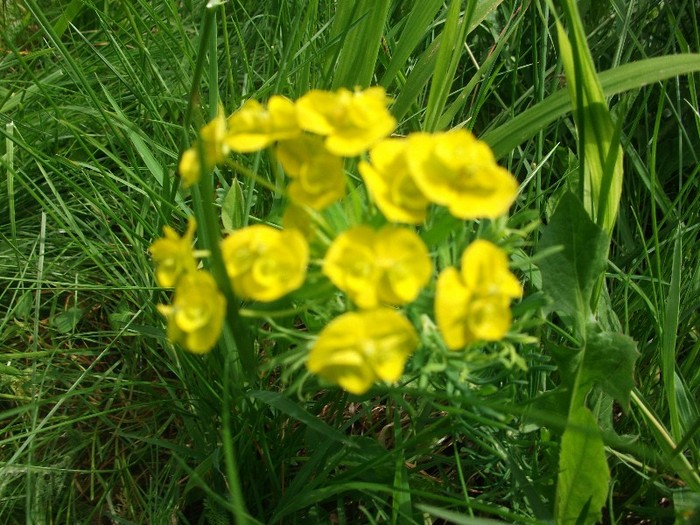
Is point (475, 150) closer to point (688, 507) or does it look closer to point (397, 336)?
point (397, 336)

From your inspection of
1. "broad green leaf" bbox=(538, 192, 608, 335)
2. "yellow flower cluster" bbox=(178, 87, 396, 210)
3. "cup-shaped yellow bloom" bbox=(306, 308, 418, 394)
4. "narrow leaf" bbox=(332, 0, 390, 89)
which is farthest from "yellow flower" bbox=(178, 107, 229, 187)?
"narrow leaf" bbox=(332, 0, 390, 89)

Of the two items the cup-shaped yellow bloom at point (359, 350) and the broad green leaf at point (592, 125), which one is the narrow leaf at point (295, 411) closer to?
the cup-shaped yellow bloom at point (359, 350)

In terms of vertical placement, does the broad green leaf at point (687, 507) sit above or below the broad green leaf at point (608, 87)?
below

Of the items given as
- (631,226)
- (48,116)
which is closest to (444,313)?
(631,226)

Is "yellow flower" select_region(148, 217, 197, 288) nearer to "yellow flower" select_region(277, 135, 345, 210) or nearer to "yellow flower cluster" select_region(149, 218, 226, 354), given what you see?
"yellow flower cluster" select_region(149, 218, 226, 354)

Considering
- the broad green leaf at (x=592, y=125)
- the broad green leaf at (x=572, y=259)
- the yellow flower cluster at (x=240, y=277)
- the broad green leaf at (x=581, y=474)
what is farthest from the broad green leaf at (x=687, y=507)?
the yellow flower cluster at (x=240, y=277)
